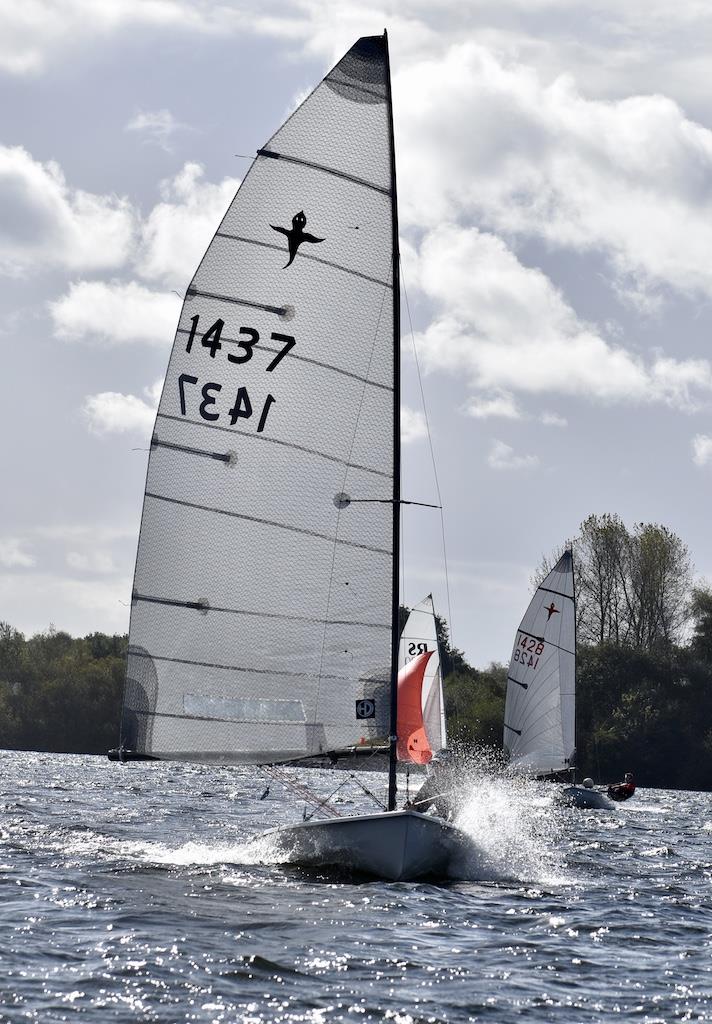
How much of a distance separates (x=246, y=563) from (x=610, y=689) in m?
55.4

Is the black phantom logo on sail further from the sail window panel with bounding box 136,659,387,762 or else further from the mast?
the sail window panel with bounding box 136,659,387,762

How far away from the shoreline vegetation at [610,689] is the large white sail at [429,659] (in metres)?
18.8

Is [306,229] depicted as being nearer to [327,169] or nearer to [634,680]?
[327,169]

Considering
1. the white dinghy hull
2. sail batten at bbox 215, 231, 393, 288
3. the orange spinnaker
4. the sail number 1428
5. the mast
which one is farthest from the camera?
the sail number 1428

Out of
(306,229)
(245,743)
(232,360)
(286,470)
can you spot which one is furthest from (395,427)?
(245,743)

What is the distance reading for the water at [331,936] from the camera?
471 inches

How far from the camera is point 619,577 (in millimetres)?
80250

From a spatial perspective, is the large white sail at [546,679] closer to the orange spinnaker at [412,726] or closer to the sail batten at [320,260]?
the orange spinnaker at [412,726]

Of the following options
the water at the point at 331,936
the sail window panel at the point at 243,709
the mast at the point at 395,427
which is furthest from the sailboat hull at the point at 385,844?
the sail window panel at the point at 243,709

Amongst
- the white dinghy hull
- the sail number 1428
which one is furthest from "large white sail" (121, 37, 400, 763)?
the sail number 1428

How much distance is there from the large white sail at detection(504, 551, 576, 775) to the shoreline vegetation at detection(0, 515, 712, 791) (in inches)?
711

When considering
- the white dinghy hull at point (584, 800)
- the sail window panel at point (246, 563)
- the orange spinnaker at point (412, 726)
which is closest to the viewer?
the sail window panel at point (246, 563)

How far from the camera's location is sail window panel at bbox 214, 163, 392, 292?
2033 cm

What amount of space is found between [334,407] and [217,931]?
27.1ft
